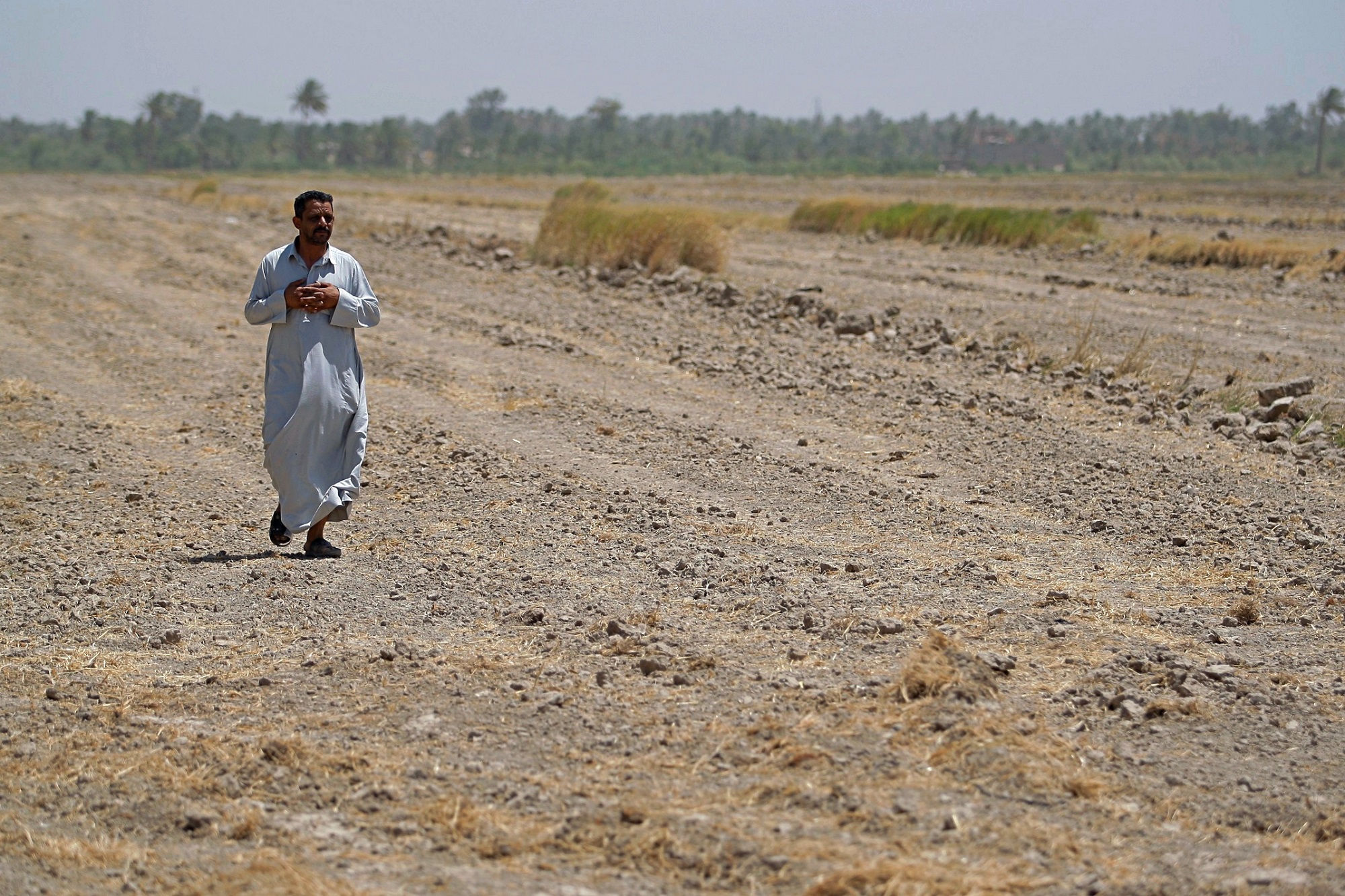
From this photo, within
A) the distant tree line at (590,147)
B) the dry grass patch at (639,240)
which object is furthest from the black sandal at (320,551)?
the distant tree line at (590,147)

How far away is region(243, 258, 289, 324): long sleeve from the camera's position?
5.36 metres

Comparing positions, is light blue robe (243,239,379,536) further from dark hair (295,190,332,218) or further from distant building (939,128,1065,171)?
distant building (939,128,1065,171)

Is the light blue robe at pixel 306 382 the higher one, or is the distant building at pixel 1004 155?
the distant building at pixel 1004 155

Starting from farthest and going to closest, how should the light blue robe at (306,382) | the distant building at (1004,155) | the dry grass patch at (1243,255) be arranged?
the distant building at (1004,155)
the dry grass patch at (1243,255)
the light blue robe at (306,382)

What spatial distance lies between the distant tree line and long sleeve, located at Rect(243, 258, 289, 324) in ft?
328

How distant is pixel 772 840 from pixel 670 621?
1.68 m

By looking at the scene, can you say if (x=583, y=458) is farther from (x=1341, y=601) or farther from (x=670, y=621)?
(x=1341, y=601)

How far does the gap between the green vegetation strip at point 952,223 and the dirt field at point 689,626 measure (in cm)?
1101

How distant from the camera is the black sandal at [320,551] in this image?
5641mm

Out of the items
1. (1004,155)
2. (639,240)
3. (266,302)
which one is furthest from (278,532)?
(1004,155)

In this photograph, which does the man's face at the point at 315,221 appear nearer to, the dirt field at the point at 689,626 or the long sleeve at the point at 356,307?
the long sleeve at the point at 356,307

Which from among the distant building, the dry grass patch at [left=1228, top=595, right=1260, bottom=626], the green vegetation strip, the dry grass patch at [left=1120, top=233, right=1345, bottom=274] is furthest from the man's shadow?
the distant building

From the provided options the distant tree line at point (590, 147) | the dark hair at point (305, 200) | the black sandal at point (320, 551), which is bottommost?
the black sandal at point (320, 551)

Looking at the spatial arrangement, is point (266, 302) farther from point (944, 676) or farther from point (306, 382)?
point (944, 676)
